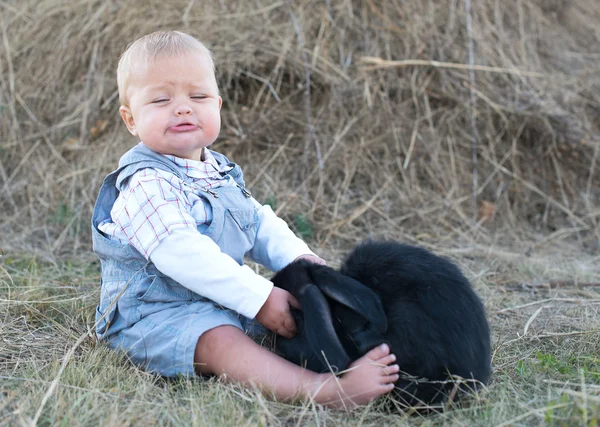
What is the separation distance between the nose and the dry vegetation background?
60.7 inches

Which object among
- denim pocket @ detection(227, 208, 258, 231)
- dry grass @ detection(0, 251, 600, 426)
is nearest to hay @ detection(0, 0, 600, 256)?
dry grass @ detection(0, 251, 600, 426)

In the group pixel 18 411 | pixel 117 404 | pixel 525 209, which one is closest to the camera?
pixel 18 411

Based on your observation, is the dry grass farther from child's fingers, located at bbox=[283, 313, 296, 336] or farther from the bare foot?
child's fingers, located at bbox=[283, 313, 296, 336]

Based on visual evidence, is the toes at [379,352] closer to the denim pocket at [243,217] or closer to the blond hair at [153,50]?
the denim pocket at [243,217]

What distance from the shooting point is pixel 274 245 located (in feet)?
8.25

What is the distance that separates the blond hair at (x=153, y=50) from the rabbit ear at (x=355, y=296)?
92cm

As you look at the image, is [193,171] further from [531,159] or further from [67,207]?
[531,159]

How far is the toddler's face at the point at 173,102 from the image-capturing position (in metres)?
2.23

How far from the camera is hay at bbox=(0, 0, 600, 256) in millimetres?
4309

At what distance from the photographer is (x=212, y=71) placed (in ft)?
7.74

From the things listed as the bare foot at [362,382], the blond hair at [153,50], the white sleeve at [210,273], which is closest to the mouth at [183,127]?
the blond hair at [153,50]

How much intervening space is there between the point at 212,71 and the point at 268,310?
88 centimetres

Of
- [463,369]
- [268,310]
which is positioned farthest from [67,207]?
[463,369]

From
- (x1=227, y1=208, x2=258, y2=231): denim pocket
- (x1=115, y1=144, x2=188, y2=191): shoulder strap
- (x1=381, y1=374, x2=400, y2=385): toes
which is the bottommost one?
(x1=381, y1=374, x2=400, y2=385): toes
